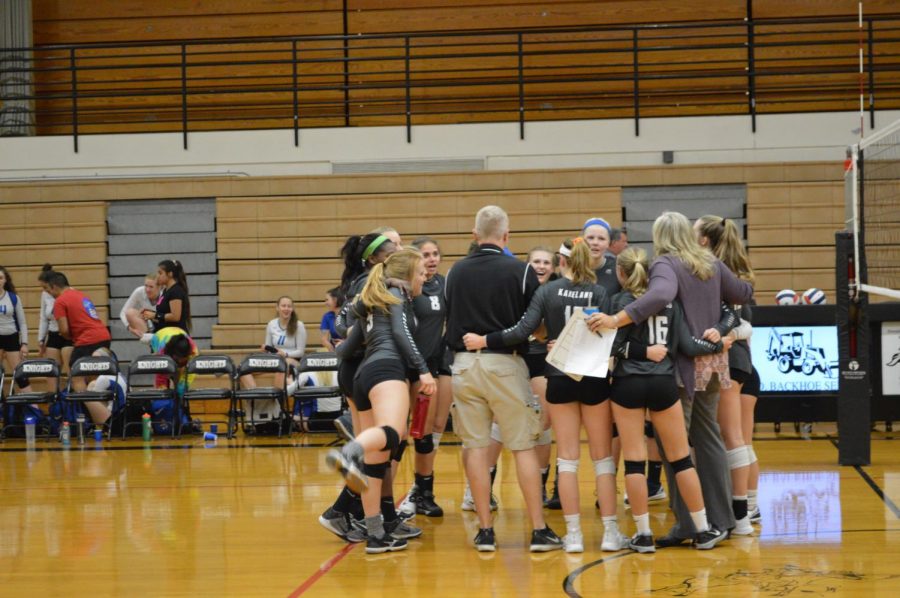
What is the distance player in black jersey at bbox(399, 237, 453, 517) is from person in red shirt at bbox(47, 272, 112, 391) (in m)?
6.32

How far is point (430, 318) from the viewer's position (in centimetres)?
649

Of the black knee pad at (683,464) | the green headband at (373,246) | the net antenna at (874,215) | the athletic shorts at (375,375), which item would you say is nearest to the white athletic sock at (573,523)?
the black knee pad at (683,464)

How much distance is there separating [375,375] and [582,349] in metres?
1.11

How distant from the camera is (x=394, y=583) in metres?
5.16

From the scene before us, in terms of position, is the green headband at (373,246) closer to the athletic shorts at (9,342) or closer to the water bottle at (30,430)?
the water bottle at (30,430)

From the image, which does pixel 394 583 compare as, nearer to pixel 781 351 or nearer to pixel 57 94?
pixel 781 351

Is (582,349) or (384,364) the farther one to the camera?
(384,364)

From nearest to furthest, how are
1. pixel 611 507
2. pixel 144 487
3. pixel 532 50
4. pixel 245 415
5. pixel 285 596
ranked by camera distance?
1. pixel 285 596
2. pixel 611 507
3. pixel 144 487
4. pixel 245 415
5. pixel 532 50

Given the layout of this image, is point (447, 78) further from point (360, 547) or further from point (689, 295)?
point (360, 547)

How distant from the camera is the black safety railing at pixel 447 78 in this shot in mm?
14586

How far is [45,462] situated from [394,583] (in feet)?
18.7

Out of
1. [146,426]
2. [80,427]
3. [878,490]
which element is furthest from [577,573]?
[80,427]

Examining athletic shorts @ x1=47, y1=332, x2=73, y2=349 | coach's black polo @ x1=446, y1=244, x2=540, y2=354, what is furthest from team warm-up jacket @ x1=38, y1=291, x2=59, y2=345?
coach's black polo @ x1=446, y1=244, x2=540, y2=354

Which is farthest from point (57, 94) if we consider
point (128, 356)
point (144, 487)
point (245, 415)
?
point (144, 487)
